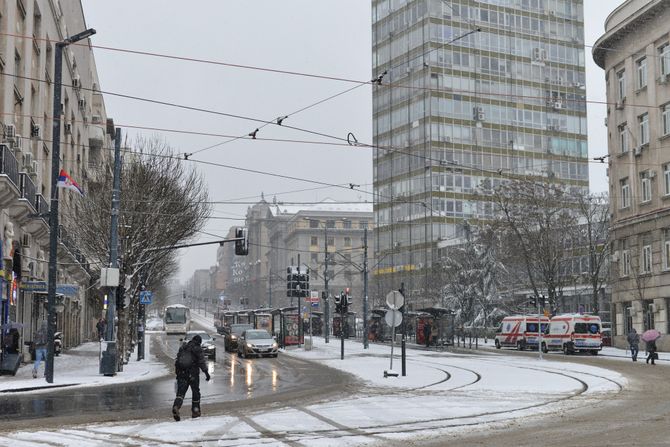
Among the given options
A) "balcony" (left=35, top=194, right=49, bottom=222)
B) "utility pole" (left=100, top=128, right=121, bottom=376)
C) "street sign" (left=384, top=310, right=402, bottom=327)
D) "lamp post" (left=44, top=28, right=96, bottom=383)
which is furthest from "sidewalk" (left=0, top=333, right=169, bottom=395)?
"street sign" (left=384, top=310, right=402, bottom=327)

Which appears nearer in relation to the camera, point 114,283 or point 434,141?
point 114,283

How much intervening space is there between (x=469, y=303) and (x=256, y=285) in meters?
84.3

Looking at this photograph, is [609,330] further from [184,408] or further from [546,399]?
[184,408]

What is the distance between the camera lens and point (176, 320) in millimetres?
78375

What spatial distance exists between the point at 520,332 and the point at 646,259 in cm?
955

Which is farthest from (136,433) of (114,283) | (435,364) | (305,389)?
(435,364)

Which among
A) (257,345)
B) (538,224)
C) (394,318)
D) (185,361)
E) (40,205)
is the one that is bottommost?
(257,345)

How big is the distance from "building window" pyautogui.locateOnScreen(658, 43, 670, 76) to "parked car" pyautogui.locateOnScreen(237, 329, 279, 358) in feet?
85.1

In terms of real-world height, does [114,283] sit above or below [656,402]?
above

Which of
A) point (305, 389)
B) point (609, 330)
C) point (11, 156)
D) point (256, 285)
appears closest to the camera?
point (305, 389)

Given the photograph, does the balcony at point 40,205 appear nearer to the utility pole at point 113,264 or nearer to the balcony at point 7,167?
the balcony at point 7,167

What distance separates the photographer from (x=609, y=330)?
193 feet

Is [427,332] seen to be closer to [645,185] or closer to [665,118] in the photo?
[645,185]

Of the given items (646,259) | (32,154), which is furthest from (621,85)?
(32,154)
